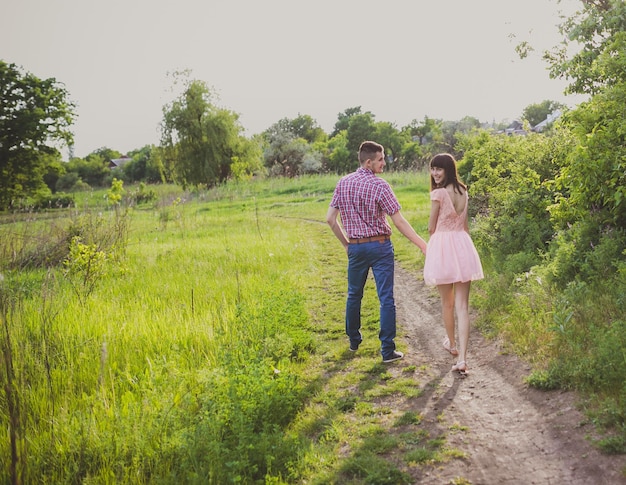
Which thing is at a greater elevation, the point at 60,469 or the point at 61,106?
the point at 61,106

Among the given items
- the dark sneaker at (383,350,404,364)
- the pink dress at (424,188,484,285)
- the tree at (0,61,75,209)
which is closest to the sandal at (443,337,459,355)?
the dark sneaker at (383,350,404,364)

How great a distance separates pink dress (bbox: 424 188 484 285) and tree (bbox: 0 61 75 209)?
35.4 meters

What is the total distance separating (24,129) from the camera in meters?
35.4

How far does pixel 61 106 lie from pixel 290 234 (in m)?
30.1

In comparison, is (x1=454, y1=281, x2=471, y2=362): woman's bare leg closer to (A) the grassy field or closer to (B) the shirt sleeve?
(A) the grassy field

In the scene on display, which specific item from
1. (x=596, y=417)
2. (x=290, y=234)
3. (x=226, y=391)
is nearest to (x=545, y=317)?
(x=596, y=417)

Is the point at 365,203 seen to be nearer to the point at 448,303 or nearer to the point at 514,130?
the point at 448,303

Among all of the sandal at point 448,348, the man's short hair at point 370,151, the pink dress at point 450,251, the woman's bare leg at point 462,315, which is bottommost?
the sandal at point 448,348

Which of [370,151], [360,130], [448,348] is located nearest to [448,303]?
[448,348]

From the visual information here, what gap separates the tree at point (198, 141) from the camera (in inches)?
1780

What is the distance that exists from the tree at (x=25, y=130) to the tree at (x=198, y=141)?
9719mm

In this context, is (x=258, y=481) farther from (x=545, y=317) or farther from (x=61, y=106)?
(x=61, y=106)

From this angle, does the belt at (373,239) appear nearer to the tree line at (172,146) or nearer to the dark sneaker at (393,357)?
the dark sneaker at (393,357)

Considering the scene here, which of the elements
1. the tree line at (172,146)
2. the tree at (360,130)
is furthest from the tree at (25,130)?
the tree at (360,130)
